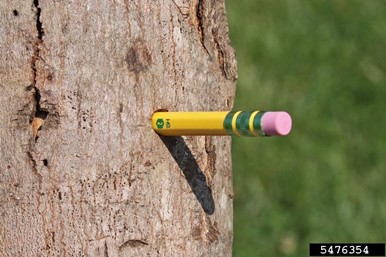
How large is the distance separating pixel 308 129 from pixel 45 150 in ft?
6.54

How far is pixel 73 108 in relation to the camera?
6.06 ft

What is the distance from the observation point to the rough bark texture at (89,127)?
6.04 ft

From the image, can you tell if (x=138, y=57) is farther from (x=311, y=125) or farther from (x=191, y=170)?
(x=311, y=125)

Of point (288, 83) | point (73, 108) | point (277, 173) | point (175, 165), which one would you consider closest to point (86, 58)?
point (73, 108)

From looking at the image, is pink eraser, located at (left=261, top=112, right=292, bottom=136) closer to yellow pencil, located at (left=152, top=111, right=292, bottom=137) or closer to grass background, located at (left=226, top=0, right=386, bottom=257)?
yellow pencil, located at (left=152, top=111, right=292, bottom=137)

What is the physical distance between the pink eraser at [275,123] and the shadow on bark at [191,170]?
0.22 meters

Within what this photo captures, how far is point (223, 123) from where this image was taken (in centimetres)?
181

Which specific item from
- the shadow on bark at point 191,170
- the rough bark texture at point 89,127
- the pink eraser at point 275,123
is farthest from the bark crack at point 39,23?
the pink eraser at point 275,123

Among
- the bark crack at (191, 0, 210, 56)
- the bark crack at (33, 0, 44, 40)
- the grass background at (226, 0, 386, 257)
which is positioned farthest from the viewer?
the grass background at (226, 0, 386, 257)

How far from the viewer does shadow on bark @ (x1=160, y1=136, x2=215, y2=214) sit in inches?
76.3

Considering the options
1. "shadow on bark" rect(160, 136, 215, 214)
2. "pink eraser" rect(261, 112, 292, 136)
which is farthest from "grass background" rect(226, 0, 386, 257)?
"pink eraser" rect(261, 112, 292, 136)

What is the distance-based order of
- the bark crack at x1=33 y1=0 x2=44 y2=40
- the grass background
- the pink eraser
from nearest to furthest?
the pink eraser → the bark crack at x1=33 y1=0 x2=44 y2=40 → the grass background

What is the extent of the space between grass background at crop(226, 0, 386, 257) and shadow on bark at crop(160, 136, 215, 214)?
59.5 inches

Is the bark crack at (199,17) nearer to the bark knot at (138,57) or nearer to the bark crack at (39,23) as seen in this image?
the bark knot at (138,57)
